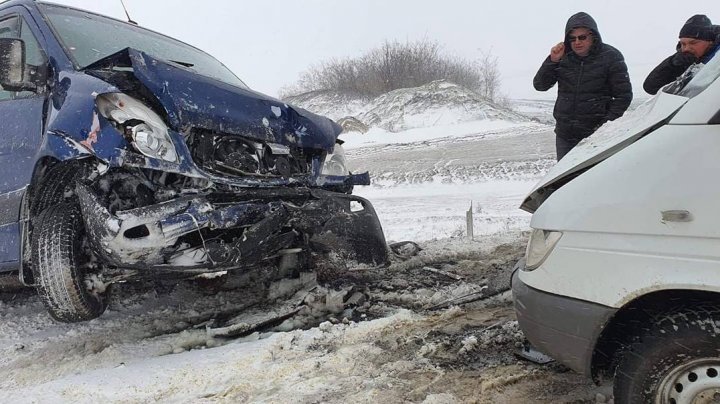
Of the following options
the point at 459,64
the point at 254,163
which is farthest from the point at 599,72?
the point at 459,64

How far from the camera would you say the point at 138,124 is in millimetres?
2867

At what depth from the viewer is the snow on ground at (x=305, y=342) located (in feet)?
8.40

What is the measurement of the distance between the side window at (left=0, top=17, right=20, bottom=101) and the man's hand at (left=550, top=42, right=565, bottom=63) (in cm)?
414

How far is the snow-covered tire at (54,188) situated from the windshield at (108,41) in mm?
679

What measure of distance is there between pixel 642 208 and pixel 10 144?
142 inches

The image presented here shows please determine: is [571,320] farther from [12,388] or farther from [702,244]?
[12,388]

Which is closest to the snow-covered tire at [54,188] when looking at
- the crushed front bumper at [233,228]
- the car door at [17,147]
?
the car door at [17,147]

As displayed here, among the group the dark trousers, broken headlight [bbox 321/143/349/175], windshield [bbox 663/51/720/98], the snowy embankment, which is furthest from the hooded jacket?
broken headlight [bbox 321/143/349/175]

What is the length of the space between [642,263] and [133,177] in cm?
254

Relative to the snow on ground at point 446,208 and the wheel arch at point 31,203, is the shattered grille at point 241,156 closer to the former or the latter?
the wheel arch at point 31,203

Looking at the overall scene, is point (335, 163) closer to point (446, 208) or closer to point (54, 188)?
point (54, 188)

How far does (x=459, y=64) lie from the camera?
38875mm

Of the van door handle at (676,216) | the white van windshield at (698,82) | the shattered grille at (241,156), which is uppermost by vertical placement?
the white van windshield at (698,82)

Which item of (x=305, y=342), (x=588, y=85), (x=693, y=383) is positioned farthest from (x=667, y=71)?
(x=305, y=342)
